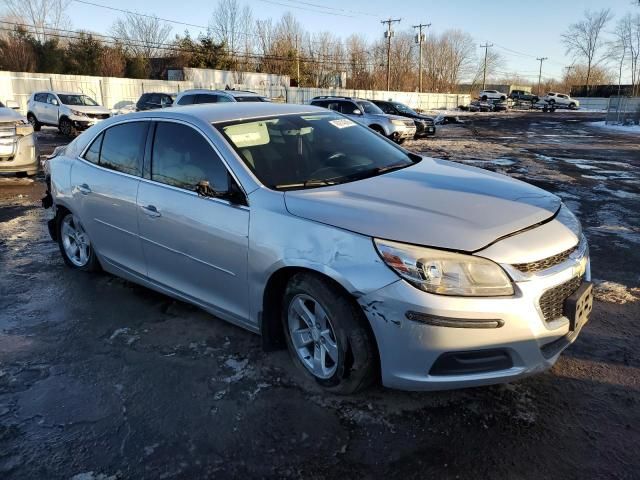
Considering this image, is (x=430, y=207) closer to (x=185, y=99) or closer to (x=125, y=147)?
(x=125, y=147)

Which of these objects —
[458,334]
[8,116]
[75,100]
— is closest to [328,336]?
[458,334]

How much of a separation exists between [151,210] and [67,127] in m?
18.7

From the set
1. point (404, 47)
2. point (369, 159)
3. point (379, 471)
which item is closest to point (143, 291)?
point (369, 159)

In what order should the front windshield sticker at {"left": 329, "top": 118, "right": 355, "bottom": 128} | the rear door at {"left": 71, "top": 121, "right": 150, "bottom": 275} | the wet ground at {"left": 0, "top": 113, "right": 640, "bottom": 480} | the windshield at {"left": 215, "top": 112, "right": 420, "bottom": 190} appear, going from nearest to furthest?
the wet ground at {"left": 0, "top": 113, "right": 640, "bottom": 480} < the windshield at {"left": 215, "top": 112, "right": 420, "bottom": 190} < the rear door at {"left": 71, "top": 121, "right": 150, "bottom": 275} < the front windshield sticker at {"left": 329, "top": 118, "right": 355, "bottom": 128}

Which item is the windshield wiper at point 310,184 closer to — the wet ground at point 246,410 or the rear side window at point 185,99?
the wet ground at point 246,410

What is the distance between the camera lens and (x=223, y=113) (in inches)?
152

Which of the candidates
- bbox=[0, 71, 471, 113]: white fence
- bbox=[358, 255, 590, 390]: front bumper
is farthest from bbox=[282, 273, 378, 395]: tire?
bbox=[0, 71, 471, 113]: white fence

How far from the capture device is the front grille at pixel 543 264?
258 cm

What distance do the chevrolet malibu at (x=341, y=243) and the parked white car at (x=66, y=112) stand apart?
17165mm

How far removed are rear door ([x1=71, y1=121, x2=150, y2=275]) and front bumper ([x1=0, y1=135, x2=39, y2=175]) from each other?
Result: 20.2 feet

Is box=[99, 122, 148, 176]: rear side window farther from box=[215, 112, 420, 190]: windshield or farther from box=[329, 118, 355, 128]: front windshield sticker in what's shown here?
box=[329, 118, 355, 128]: front windshield sticker

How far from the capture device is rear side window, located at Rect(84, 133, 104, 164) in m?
4.57

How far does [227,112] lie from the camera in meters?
3.90

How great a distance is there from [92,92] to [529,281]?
35447 mm
